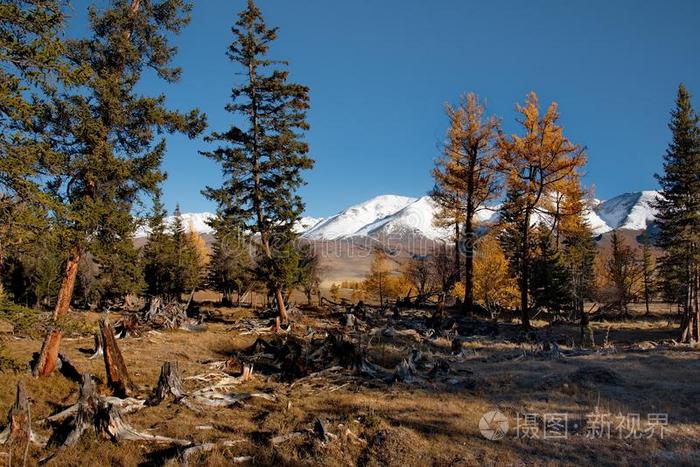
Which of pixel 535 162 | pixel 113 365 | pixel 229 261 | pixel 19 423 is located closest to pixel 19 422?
pixel 19 423

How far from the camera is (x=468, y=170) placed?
28.1m

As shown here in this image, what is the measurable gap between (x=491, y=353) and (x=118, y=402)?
15.6m

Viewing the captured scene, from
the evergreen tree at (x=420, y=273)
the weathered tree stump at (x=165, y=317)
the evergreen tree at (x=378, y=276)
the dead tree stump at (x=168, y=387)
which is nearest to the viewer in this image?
the dead tree stump at (x=168, y=387)

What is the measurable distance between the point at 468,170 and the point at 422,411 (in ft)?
66.2

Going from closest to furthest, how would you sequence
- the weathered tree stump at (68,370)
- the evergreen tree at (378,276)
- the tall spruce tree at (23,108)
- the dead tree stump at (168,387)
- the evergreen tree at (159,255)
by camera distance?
the tall spruce tree at (23,108) → the dead tree stump at (168,387) → the weathered tree stump at (68,370) → the evergreen tree at (159,255) → the evergreen tree at (378,276)

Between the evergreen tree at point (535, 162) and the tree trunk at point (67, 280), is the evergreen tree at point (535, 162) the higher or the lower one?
the higher one

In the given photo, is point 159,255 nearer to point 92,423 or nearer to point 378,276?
point 378,276

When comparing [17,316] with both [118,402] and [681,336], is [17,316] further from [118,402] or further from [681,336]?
[681,336]

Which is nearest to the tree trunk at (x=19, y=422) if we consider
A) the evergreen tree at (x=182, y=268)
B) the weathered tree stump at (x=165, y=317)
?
the weathered tree stump at (x=165, y=317)

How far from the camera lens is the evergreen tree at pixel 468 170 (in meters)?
27.7

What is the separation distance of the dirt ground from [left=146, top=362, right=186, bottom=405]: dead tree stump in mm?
493

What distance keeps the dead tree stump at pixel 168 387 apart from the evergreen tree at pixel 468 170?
20247 mm

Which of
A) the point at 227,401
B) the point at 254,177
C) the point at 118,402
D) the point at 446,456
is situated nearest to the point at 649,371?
the point at 446,456

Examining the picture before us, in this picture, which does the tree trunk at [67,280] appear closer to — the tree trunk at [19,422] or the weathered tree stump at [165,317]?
the tree trunk at [19,422]
